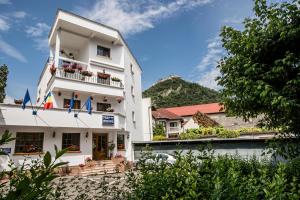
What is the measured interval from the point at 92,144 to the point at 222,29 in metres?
17.8

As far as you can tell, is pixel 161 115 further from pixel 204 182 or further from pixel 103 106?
pixel 204 182

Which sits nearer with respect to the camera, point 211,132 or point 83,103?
point 83,103

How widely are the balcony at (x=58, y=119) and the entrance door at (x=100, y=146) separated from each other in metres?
1.65

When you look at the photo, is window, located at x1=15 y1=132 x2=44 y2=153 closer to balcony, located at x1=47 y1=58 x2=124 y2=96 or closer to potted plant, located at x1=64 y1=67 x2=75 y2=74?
balcony, located at x1=47 y1=58 x2=124 y2=96

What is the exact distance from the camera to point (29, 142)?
19.7 meters

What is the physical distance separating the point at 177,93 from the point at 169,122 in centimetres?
5977

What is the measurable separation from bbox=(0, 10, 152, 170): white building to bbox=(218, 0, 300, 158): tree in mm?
14042

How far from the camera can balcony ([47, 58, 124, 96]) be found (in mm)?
21859

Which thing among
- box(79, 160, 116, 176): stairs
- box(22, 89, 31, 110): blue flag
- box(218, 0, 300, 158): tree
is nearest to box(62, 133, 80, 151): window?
box(79, 160, 116, 176): stairs

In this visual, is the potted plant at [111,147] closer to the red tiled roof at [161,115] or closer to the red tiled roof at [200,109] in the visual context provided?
the red tiled roof at [161,115]

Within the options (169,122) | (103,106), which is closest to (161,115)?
(169,122)

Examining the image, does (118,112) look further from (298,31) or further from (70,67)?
(298,31)

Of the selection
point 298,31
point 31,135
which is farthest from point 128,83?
point 298,31

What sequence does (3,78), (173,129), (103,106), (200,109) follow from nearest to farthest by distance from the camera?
(103,106), (3,78), (173,129), (200,109)
